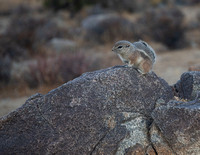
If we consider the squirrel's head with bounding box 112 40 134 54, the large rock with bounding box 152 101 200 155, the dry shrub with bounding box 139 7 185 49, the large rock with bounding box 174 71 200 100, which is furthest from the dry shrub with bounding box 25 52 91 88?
the large rock with bounding box 152 101 200 155

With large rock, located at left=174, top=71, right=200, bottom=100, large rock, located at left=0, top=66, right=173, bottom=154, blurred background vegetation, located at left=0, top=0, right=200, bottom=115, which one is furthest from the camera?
blurred background vegetation, located at left=0, top=0, right=200, bottom=115

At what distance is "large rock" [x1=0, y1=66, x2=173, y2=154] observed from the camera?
4227mm

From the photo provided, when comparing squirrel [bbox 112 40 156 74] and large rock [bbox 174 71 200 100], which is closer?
squirrel [bbox 112 40 156 74]

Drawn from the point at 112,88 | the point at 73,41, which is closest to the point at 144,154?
the point at 112,88

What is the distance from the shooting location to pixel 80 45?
15922 mm

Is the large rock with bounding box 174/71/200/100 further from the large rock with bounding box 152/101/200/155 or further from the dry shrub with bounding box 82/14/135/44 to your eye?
the dry shrub with bounding box 82/14/135/44

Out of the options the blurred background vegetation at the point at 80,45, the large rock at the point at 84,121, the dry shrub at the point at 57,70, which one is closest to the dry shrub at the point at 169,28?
the blurred background vegetation at the point at 80,45

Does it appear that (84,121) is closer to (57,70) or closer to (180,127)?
(180,127)

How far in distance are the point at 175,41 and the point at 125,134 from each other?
1162cm

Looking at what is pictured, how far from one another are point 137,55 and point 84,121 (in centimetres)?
125

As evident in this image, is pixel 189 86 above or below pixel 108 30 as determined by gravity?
below

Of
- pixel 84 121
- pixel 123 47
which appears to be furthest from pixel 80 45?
pixel 84 121

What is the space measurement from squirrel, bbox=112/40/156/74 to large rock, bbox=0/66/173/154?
0.34 meters

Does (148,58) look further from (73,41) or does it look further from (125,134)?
(73,41)
